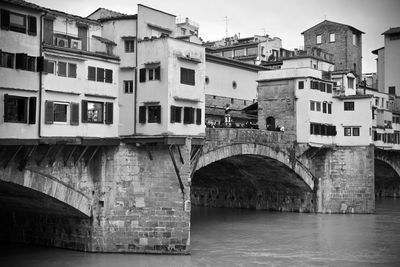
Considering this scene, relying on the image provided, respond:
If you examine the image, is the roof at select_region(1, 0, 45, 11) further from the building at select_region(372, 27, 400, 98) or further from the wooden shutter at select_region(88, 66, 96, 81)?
the building at select_region(372, 27, 400, 98)

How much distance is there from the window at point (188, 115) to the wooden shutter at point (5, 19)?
383 inches

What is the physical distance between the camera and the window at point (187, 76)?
1204 inches

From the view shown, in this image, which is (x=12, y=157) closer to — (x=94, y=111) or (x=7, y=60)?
(x=7, y=60)

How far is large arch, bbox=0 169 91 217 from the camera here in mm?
26531

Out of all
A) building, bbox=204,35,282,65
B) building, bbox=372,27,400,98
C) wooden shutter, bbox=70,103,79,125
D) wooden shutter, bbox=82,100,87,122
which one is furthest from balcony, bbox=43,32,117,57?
building, bbox=372,27,400,98

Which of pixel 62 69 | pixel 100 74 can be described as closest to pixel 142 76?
pixel 100 74

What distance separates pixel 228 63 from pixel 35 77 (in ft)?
80.9

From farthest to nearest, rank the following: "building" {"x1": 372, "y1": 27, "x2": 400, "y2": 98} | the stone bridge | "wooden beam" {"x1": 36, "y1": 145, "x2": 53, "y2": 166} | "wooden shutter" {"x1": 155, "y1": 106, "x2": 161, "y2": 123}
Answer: "building" {"x1": 372, "y1": 27, "x2": 400, "y2": 98} < "wooden shutter" {"x1": 155, "y1": 106, "x2": 161, "y2": 123} < the stone bridge < "wooden beam" {"x1": 36, "y1": 145, "x2": 53, "y2": 166}

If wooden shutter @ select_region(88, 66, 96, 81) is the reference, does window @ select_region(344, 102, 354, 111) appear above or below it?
above

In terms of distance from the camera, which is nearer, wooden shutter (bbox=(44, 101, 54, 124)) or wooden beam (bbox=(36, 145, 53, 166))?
wooden shutter (bbox=(44, 101, 54, 124))

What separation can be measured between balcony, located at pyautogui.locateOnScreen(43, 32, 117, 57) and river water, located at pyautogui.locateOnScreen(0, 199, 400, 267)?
32.6 ft

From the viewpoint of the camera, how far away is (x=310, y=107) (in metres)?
47.8

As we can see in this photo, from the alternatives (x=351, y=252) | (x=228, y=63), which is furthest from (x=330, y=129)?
(x=351, y=252)

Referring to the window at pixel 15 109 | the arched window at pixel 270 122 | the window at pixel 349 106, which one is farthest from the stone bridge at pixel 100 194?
the window at pixel 349 106
